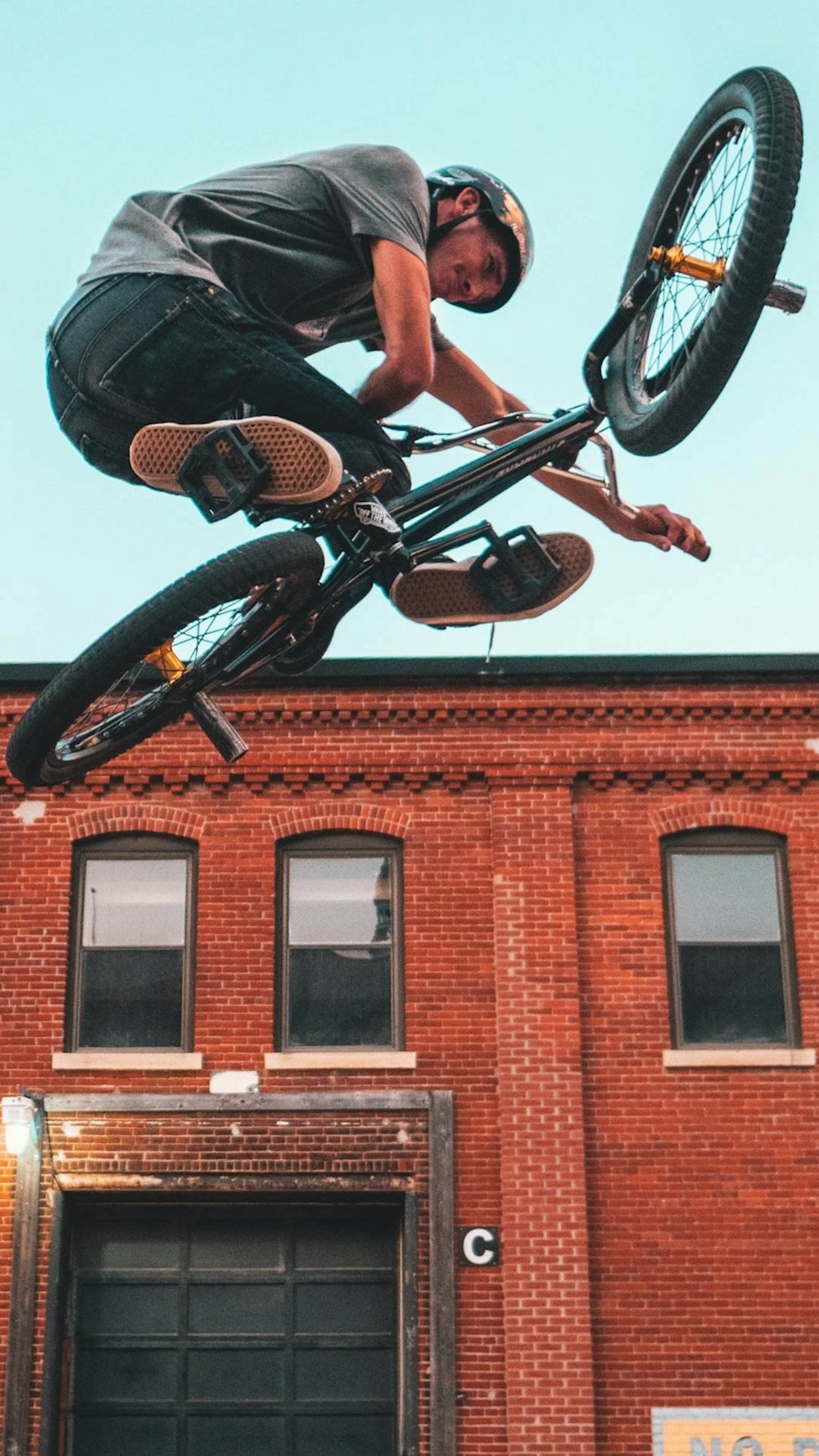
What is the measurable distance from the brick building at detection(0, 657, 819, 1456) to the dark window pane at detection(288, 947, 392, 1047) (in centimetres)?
3

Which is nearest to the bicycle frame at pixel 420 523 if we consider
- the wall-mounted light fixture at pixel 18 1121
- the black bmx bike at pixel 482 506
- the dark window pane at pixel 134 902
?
the black bmx bike at pixel 482 506

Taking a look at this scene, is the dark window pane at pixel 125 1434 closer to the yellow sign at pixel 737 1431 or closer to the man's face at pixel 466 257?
the yellow sign at pixel 737 1431

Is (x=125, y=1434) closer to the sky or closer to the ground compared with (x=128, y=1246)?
closer to the ground

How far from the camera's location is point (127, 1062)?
16.8 metres

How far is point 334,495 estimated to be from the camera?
215 inches

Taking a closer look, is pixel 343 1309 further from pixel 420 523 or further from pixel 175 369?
pixel 175 369

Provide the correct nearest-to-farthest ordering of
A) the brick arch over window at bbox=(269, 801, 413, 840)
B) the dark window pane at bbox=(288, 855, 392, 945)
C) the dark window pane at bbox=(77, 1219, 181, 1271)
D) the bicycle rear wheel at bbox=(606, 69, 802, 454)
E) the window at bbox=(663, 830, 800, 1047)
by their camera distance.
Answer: the bicycle rear wheel at bbox=(606, 69, 802, 454), the dark window pane at bbox=(77, 1219, 181, 1271), the window at bbox=(663, 830, 800, 1047), the dark window pane at bbox=(288, 855, 392, 945), the brick arch over window at bbox=(269, 801, 413, 840)

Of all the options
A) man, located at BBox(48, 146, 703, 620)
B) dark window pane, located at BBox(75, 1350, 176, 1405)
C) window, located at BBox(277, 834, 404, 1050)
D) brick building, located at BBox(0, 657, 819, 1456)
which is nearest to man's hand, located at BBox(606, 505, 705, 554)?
man, located at BBox(48, 146, 703, 620)

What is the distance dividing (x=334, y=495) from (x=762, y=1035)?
1255cm

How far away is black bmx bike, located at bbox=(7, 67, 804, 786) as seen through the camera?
197 inches

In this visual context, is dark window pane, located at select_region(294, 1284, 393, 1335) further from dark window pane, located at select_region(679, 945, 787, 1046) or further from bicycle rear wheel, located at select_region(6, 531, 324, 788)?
bicycle rear wheel, located at select_region(6, 531, 324, 788)

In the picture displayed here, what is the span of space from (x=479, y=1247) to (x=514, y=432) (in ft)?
37.1

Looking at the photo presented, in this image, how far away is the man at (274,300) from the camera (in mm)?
5016

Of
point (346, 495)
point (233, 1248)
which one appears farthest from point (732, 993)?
point (346, 495)
